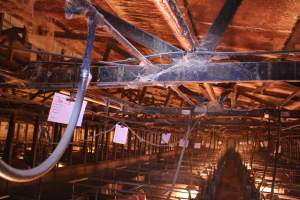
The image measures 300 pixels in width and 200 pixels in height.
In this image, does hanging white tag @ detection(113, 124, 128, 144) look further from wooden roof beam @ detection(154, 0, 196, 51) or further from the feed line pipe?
the feed line pipe

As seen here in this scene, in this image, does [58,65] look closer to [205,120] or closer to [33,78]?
[33,78]

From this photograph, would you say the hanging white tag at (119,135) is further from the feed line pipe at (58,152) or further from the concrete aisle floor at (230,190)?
the concrete aisle floor at (230,190)

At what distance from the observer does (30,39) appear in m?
5.23

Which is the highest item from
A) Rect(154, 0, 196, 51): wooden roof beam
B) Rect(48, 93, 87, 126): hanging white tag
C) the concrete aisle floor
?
Rect(154, 0, 196, 51): wooden roof beam

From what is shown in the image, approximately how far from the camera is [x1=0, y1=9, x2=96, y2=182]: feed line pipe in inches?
48.0

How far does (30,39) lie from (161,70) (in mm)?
2981

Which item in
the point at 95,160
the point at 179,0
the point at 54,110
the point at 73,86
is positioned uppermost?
the point at 179,0

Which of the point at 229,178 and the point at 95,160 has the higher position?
the point at 95,160

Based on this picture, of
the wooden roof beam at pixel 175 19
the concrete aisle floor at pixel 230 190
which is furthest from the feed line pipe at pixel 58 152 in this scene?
the concrete aisle floor at pixel 230 190

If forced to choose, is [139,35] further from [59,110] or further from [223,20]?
[59,110]

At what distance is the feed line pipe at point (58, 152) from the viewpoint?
1218 millimetres

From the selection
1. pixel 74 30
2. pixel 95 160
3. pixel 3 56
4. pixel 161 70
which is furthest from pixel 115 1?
pixel 95 160

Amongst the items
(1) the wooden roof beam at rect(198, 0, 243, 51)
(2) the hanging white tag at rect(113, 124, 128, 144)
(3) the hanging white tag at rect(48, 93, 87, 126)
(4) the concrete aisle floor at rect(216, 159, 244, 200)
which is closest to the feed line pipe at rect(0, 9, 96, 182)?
(1) the wooden roof beam at rect(198, 0, 243, 51)

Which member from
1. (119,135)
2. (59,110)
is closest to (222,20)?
(59,110)
